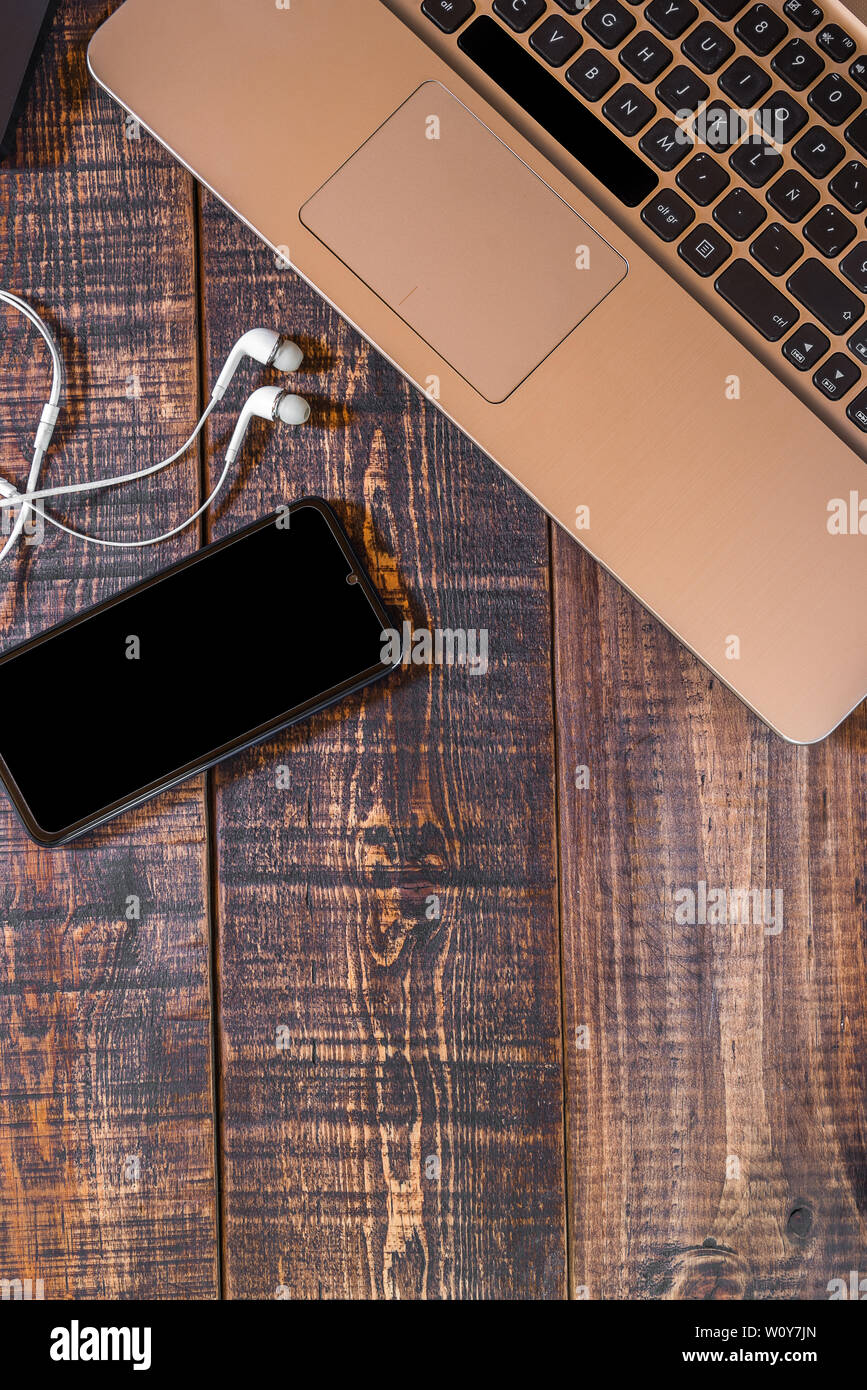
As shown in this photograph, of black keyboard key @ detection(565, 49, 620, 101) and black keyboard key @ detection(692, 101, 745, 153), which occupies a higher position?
black keyboard key @ detection(565, 49, 620, 101)

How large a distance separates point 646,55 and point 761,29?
6 cm

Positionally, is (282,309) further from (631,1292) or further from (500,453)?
(631,1292)

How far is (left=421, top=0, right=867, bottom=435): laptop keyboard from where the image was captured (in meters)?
0.50

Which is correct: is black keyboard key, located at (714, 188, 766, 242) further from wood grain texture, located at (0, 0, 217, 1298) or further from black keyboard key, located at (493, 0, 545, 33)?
wood grain texture, located at (0, 0, 217, 1298)

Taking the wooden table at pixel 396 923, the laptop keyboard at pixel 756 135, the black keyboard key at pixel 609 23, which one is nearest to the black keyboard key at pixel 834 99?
the laptop keyboard at pixel 756 135

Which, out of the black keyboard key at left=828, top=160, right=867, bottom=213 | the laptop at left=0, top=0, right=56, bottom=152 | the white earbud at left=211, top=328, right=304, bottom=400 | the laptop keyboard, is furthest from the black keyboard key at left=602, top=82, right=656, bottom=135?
the laptop at left=0, top=0, right=56, bottom=152

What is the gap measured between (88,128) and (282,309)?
159mm

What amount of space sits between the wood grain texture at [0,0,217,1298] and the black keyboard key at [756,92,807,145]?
1.08 feet

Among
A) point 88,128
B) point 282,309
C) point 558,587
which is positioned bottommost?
point 558,587

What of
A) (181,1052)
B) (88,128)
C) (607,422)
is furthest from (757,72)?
(181,1052)

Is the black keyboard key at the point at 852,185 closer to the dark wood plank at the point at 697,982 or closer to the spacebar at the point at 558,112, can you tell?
the spacebar at the point at 558,112

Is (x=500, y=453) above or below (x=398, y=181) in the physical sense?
below

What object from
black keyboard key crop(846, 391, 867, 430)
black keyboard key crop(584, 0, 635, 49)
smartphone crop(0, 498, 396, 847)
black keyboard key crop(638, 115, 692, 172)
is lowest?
smartphone crop(0, 498, 396, 847)

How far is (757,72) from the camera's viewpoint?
51 cm
